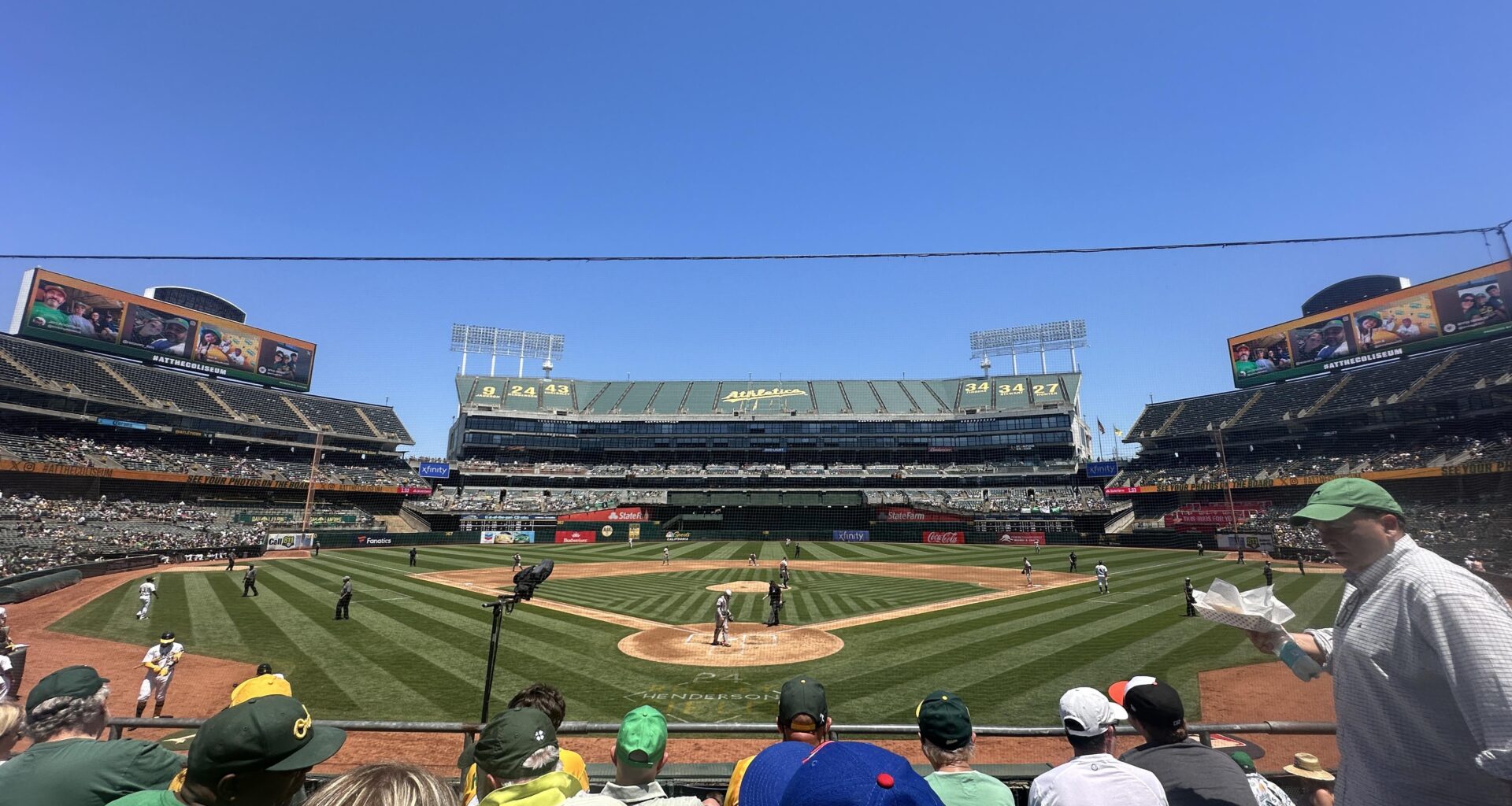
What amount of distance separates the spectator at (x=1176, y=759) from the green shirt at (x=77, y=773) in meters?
4.51

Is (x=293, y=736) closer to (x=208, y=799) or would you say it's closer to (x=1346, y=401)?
(x=208, y=799)

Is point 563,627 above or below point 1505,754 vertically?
below

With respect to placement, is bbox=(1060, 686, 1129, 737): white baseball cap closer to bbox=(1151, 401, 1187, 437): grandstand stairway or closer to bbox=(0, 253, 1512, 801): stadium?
bbox=(0, 253, 1512, 801): stadium

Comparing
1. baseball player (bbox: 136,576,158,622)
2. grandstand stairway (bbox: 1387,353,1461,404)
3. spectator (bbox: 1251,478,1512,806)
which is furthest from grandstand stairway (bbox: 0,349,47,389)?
grandstand stairway (bbox: 1387,353,1461,404)

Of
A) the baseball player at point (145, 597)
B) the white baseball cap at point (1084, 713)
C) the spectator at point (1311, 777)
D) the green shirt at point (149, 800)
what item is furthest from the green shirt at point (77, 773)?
the baseball player at point (145, 597)

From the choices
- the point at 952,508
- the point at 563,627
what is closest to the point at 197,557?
the point at 563,627

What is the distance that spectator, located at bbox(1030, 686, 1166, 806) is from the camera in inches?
95.0

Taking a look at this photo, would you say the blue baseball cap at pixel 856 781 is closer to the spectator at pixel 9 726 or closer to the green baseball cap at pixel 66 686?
the green baseball cap at pixel 66 686

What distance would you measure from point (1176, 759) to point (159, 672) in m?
15.4

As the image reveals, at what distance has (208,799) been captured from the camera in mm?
2115

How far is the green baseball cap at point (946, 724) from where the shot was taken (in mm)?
3004

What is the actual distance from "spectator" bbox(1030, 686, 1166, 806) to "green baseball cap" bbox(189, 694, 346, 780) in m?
2.76

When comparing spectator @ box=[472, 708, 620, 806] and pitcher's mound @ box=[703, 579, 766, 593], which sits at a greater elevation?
spectator @ box=[472, 708, 620, 806]

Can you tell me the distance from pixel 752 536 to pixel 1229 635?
4341cm
